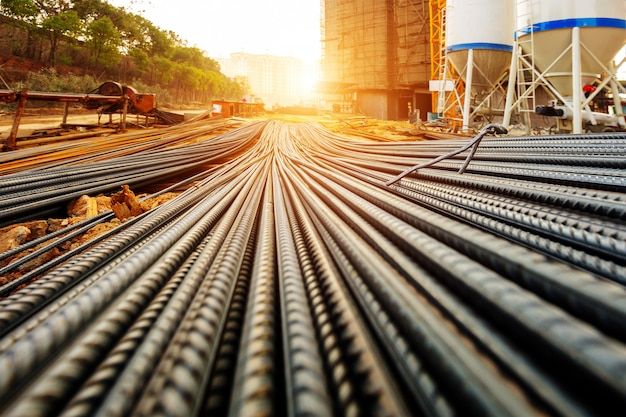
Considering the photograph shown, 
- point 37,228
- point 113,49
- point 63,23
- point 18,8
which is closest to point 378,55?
point 113,49

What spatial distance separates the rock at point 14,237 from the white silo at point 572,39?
791 centimetres

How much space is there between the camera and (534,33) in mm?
6012

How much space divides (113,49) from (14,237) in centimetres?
2689

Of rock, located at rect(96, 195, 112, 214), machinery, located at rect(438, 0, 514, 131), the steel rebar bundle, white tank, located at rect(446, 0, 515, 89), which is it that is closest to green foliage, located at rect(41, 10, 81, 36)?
machinery, located at rect(438, 0, 514, 131)

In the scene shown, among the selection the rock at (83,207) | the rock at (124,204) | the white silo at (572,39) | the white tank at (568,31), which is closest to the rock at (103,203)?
the rock at (83,207)

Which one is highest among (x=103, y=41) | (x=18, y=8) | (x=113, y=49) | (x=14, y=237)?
(x=18, y=8)

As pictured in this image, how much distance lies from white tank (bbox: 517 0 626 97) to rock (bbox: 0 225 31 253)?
27.3ft

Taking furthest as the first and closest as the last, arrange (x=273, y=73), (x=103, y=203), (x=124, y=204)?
(x=273, y=73) < (x=103, y=203) < (x=124, y=204)

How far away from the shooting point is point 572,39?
18.2 feet

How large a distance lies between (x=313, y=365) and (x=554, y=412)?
0.35 m

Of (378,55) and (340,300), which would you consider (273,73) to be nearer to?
(378,55)

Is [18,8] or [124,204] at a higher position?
[18,8]

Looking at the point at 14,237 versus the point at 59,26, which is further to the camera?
the point at 59,26

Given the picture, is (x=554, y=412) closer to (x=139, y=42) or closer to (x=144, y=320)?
(x=144, y=320)
